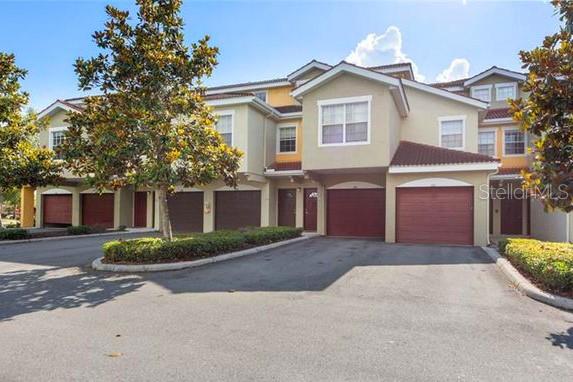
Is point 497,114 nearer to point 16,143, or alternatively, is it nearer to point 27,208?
point 16,143

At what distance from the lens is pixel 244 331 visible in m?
5.34

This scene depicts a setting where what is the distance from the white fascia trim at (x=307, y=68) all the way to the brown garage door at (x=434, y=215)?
9108mm

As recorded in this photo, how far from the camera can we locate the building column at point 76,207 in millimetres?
24656

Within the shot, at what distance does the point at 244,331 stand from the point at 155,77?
7.86 meters

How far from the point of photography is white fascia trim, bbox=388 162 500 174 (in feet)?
47.0

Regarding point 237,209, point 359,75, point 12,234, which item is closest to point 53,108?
point 12,234

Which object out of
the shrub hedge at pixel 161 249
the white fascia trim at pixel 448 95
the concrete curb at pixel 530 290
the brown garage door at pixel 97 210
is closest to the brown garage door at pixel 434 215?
the white fascia trim at pixel 448 95

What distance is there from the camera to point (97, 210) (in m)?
24.6

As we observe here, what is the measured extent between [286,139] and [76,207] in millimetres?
14512

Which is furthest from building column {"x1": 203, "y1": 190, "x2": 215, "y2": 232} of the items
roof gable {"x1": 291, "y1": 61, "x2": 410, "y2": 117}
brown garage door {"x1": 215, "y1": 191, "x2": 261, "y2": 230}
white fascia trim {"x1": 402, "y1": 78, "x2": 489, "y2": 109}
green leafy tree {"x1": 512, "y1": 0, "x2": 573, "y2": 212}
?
green leafy tree {"x1": 512, "y1": 0, "x2": 573, "y2": 212}

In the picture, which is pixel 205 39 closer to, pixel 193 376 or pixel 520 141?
pixel 193 376

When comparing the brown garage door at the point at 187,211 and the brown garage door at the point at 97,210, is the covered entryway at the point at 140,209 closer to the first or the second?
the brown garage door at the point at 97,210

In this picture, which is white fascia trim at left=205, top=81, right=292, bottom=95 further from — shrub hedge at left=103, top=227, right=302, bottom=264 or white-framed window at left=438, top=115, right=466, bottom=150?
shrub hedge at left=103, top=227, right=302, bottom=264

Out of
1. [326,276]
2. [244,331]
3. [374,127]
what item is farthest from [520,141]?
[244,331]
